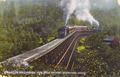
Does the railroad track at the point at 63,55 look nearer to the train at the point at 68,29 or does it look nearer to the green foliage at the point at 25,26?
the train at the point at 68,29

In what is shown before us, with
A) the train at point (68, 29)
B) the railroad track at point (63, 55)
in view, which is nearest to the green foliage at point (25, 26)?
the train at point (68, 29)

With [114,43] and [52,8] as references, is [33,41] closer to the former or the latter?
[52,8]

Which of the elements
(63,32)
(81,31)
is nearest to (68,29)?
(63,32)

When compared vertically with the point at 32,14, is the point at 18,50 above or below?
below

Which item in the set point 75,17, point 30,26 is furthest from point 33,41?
point 75,17

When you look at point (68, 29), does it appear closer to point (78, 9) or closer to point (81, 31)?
point (81, 31)

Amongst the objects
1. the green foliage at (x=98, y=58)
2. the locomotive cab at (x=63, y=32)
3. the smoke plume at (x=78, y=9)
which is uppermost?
the smoke plume at (x=78, y=9)
